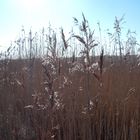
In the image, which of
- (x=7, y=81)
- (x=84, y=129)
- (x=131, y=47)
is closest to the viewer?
Result: (x=84, y=129)

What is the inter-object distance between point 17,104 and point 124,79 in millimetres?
836

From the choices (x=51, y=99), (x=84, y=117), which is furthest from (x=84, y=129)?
(x=51, y=99)

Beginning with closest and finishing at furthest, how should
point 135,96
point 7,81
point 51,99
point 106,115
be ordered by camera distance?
point 51,99 → point 106,115 → point 135,96 → point 7,81

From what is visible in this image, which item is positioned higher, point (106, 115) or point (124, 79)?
point (124, 79)

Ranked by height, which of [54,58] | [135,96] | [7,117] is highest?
[54,58]

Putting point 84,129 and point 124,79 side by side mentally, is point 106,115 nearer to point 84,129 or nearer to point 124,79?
point 84,129

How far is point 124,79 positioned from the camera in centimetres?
275

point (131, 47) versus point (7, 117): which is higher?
point (131, 47)

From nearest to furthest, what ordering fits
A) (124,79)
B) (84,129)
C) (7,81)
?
(84,129)
(124,79)
(7,81)

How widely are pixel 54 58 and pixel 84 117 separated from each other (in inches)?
16.6

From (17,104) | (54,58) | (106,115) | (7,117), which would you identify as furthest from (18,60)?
(54,58)

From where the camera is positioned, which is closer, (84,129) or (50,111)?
(50,111)

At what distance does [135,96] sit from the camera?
2346 millimetres

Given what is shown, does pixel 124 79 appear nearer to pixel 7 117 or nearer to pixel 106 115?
pixel 106 115
